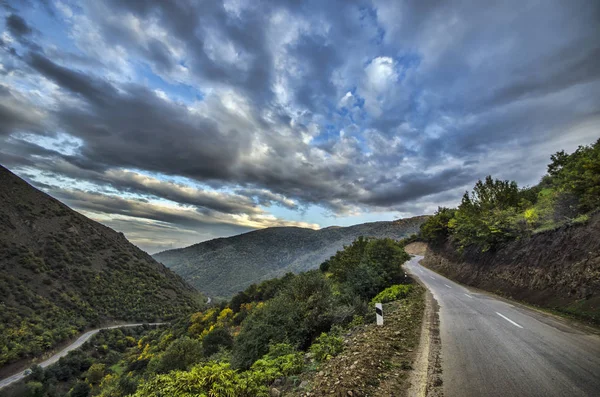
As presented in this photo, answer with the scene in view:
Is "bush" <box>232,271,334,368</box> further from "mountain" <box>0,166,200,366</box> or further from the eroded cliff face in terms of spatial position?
"mountain" <box>0,166,200,366</box>

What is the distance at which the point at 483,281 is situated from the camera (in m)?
24.5

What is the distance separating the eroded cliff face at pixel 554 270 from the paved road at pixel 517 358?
2790mm

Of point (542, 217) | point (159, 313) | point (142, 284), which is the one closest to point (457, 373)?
point (542, 217)

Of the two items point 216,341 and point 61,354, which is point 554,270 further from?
point 61,354

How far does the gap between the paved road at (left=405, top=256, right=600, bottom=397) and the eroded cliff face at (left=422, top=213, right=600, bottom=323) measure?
2790 mm

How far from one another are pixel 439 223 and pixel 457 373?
43823 millimetres

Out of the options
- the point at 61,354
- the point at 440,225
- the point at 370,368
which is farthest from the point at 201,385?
the point at 61,354

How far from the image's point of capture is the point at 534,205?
2231 cm

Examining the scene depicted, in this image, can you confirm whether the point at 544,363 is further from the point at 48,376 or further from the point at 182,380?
the point at 48,376

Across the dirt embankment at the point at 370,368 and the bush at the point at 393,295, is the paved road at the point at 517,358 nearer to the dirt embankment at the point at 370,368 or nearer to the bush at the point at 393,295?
the dirt embankment at the point at 370,368

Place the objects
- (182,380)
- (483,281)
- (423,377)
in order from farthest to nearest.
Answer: (483,281)
(423,377)
(182,380)

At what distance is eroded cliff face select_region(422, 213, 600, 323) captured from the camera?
40.8ft

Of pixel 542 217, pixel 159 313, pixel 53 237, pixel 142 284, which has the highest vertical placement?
pixel 542 217

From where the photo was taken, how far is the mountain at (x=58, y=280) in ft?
199
